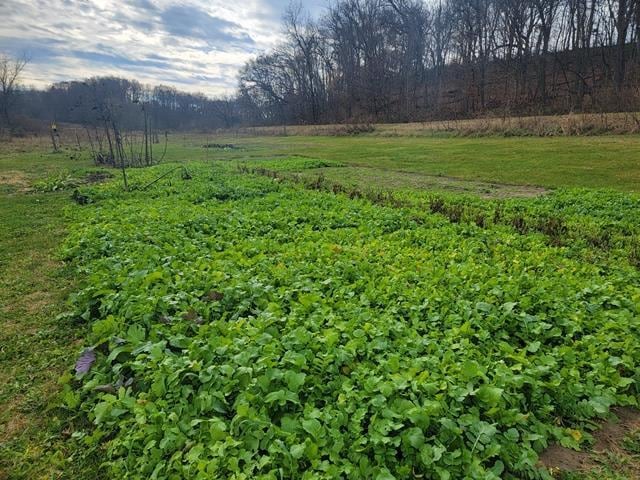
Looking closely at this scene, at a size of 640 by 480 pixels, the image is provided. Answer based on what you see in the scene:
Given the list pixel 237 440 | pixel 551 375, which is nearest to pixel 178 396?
pixel 237 440

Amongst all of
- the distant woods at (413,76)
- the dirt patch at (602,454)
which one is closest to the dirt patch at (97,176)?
the distant woods at (413,76)

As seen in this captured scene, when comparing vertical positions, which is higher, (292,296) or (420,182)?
(420,182)

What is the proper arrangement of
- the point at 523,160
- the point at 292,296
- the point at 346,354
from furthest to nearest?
the point at 523,160 < the point at 292,296 < the point at 346,354

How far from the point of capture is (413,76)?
170 ft

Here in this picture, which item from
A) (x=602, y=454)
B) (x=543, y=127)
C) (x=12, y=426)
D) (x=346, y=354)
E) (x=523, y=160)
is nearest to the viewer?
(x=602, y=454)

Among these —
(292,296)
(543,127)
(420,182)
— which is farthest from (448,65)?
(292,296)

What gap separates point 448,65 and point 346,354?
54664 mm

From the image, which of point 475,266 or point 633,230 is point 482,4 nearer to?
point 633,230

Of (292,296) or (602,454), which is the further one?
(292,296)

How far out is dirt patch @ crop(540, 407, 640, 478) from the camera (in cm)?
258

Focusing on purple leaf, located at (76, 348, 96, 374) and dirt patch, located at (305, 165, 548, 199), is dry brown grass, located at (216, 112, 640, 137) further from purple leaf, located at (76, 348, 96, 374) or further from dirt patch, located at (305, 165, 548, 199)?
purple leaf, located at (76, 348, 96, 374)

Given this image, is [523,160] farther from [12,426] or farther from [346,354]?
[12,426]

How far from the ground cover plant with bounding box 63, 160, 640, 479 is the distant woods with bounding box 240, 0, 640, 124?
82.3 feet

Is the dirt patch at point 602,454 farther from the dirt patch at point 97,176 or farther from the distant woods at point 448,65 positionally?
the distant woods at point 448,65
